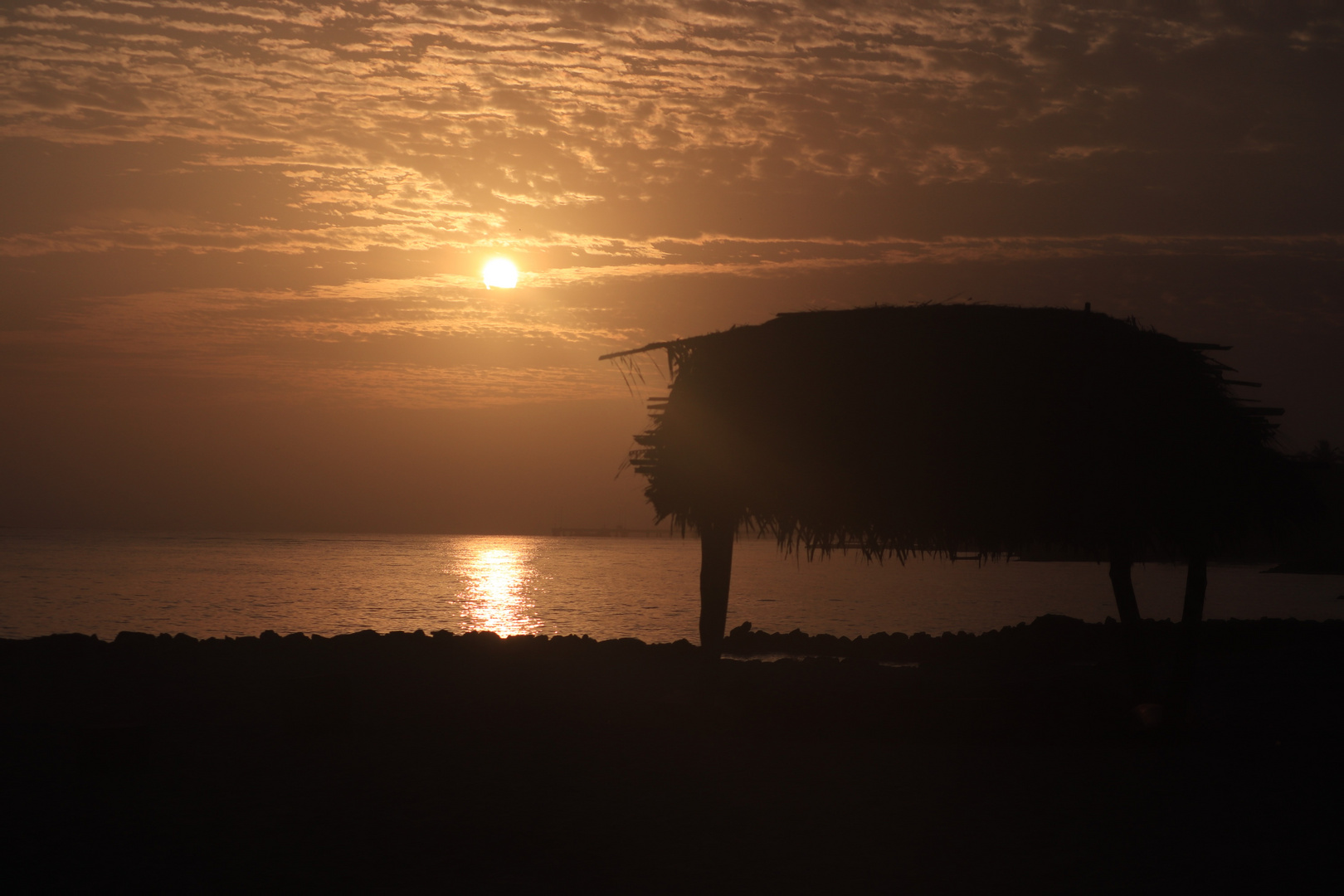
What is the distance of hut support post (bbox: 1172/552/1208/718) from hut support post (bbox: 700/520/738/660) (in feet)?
18.3

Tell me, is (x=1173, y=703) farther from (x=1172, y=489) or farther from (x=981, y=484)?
(x=981, y=484)

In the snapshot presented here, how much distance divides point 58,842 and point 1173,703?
11.7 metres

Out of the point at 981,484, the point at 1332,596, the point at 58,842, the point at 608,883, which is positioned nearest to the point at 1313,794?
the point at 981,484

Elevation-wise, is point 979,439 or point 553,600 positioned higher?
point 979,439

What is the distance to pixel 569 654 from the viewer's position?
66.9 feet

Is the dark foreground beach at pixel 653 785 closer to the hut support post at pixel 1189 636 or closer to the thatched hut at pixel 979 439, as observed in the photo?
the hut support post at pixel 1189 636

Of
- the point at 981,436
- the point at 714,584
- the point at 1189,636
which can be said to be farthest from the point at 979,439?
the point at 714,584

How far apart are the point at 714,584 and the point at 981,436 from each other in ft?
13.1

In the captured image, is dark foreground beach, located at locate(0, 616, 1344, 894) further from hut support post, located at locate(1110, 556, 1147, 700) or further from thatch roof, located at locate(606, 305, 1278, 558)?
thatch roof, located at locate(606, 305, 1278, 558)

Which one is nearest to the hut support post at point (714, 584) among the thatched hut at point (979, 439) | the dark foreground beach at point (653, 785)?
the thatched hut at point (979, 439)

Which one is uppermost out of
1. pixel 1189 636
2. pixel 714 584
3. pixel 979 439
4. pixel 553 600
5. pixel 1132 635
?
pixel 979 439

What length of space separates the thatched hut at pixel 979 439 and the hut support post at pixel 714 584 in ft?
1.48

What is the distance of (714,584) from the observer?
12.5 metres

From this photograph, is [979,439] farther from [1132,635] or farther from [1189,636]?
[1132,635]
